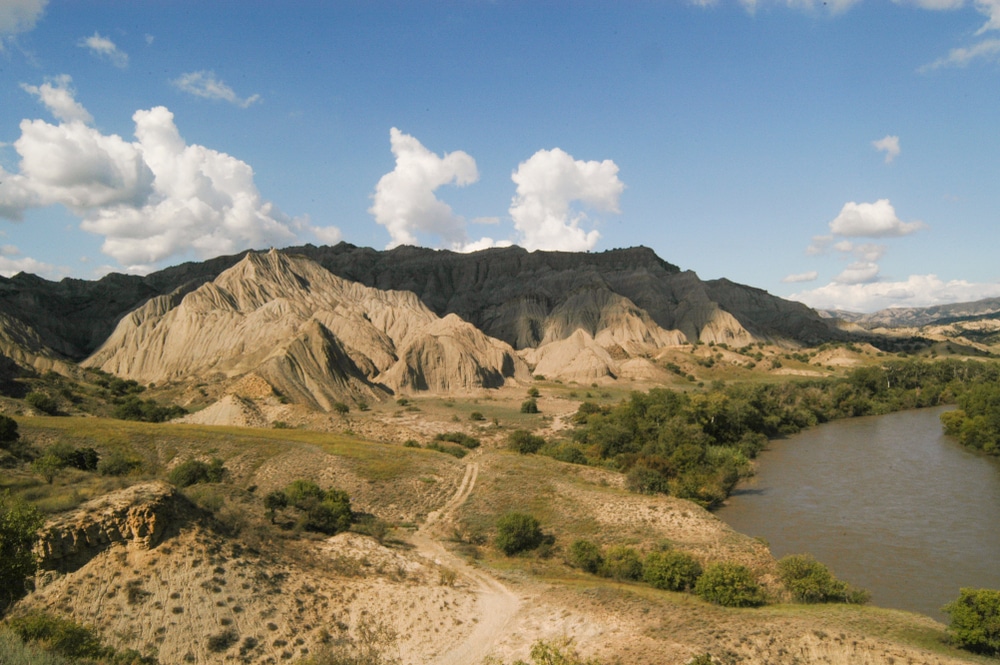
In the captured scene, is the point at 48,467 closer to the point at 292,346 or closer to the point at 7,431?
the point at 7,431

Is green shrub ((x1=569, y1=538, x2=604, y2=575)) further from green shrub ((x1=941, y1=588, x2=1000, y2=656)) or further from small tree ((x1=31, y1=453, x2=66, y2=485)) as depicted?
small tree ((x1=31, y1=453, x2=66, y2=485))

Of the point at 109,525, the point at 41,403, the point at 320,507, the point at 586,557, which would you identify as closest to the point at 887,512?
the point at 586,557

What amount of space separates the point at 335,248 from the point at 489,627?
133m

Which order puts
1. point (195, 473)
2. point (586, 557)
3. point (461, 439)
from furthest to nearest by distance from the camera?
point (461, 439) → point (195, 473) → point (586, 557)

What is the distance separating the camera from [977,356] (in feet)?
333

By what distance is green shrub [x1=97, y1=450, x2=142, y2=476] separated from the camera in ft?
91.6

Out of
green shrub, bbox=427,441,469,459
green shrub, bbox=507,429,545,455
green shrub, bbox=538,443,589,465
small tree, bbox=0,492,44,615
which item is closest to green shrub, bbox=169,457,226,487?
small tree, bbox=0,492,44,615

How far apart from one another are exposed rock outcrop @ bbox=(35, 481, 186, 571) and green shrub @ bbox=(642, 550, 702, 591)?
52.9 feet

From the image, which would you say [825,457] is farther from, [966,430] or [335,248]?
[335,248]

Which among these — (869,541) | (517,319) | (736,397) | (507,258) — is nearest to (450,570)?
(869,541)

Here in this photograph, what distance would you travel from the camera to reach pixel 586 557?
2505cm

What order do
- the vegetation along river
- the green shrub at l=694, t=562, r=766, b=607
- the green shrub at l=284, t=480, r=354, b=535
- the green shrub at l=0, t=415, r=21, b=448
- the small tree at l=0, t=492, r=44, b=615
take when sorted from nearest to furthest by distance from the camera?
the small tree at l=0, t=492, r=44, b=615
the green shrub at l=694, t=562, r=766, b=607
the vegetation along river
the green shrub at l=284, t=480, r=354, b=535
the green shrub at l=0, t=415, r=21, b=448

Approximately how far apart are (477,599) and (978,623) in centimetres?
1473

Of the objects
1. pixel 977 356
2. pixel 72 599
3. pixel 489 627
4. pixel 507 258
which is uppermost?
pixel 507 258
